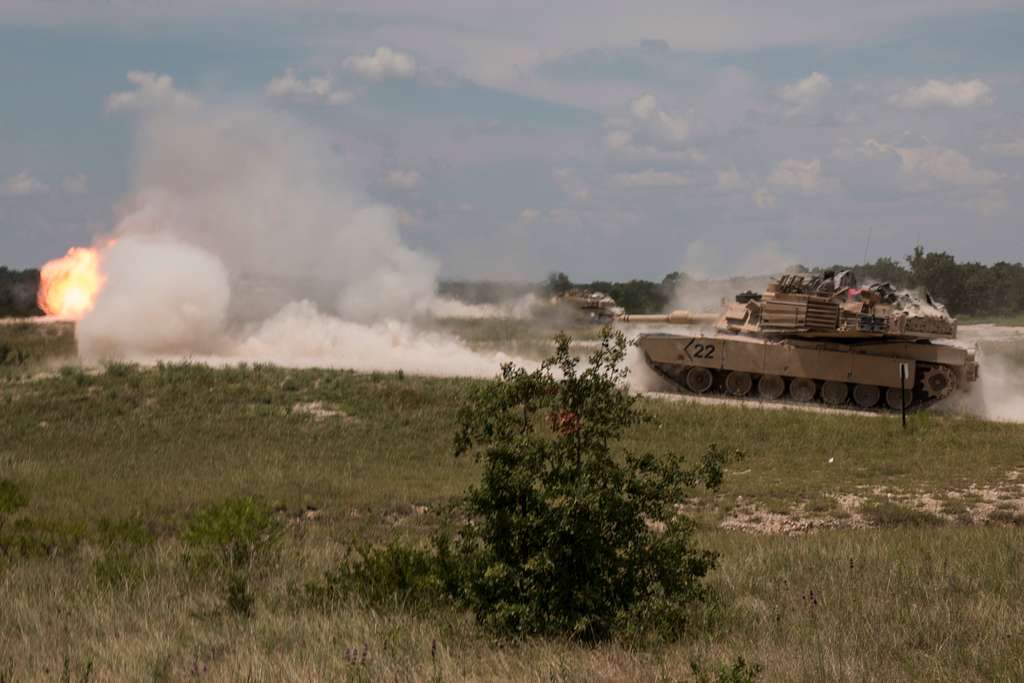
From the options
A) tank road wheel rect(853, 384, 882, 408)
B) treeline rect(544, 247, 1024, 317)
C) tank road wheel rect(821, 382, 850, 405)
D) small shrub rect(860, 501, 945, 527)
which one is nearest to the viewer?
small shrub rect(860, 501, 945, 527)

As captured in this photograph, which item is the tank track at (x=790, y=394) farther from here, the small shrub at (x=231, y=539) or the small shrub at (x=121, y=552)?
the small shrub at (x=231, y=539)

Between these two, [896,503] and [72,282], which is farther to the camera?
[72,282]

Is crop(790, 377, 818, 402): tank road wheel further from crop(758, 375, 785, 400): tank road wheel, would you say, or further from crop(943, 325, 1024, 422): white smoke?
crop(943, 325, 1024, 422): white smoke

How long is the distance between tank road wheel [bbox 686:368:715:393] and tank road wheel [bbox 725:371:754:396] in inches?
18.7

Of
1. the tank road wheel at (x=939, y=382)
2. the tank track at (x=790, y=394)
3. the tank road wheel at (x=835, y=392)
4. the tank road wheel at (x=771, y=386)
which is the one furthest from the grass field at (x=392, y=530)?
the tank road wheel at (x=835, y=392)

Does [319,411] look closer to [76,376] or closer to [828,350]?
[76,376]

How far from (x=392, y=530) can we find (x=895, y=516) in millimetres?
6526

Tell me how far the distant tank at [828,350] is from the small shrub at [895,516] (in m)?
12.8

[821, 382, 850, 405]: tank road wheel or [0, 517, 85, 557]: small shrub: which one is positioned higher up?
[821, 382, 850, 405]: tank road wheel

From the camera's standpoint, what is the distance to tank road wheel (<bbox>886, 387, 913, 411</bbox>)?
94.9 feet

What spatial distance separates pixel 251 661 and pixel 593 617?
229cm

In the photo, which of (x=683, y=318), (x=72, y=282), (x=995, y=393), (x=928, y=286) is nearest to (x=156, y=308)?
(x=72, y=282)

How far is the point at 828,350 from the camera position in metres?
29.5

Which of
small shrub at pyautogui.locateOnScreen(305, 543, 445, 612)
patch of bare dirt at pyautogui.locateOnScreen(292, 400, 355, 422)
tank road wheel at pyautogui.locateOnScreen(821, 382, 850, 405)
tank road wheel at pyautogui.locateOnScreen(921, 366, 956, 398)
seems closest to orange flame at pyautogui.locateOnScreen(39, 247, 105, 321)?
patch of bare dirt at pyautogui.locateOnScreen(292, 400, 355, 422)
